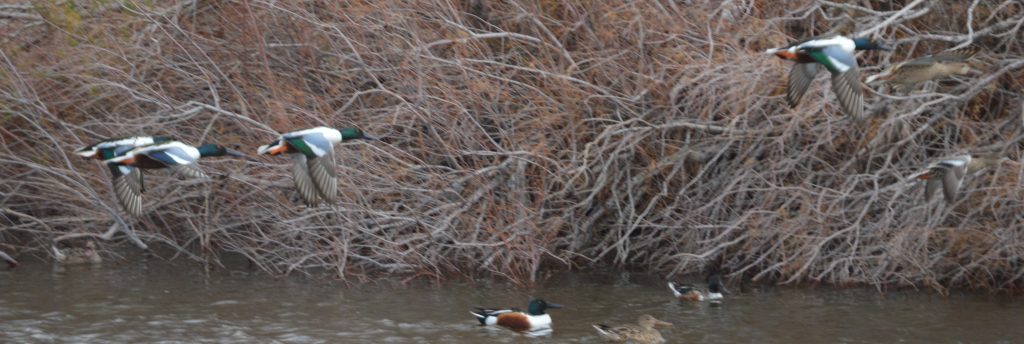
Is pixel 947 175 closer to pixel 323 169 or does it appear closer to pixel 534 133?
pixel 534 133

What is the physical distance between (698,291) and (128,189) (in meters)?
4.56

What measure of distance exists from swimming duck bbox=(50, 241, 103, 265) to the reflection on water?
17 cm

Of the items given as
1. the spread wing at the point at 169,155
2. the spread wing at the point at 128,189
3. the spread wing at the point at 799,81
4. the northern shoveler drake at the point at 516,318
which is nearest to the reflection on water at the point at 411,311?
the northern shoveler drake at the point at 516,318

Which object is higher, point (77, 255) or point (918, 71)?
point (918, 71)

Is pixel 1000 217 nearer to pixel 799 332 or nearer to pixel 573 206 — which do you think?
pixel 799 332

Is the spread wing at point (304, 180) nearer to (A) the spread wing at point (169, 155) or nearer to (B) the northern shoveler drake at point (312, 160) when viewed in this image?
(B) the northern shoveler drake at point (312, 160)

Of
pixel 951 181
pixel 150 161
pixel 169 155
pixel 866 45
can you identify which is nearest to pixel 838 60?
pixel 866 45

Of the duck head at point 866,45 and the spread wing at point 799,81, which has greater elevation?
the duck head at point 866,45

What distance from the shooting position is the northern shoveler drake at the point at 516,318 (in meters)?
9.91

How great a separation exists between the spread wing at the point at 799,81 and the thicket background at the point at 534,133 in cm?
132

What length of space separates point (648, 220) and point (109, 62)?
502cm

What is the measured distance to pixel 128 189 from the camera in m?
10.2

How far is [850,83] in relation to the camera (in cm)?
885

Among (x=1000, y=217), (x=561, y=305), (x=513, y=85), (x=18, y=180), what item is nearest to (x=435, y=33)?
(x=513, y=85)
